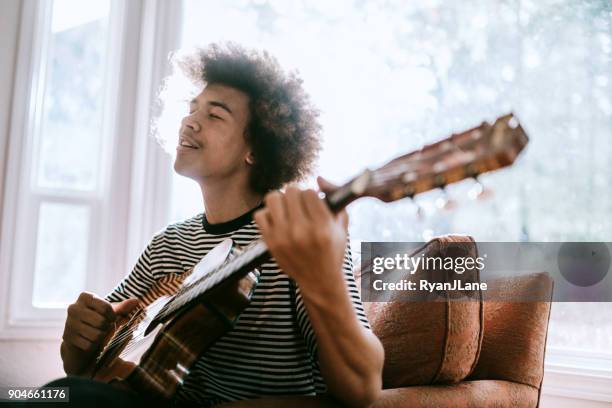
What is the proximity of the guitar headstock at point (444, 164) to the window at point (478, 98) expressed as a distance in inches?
32.6

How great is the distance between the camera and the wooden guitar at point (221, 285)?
66cm

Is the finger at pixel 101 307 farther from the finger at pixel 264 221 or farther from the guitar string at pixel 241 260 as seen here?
the finger at pixel 264 221

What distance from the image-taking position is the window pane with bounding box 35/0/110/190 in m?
2.32

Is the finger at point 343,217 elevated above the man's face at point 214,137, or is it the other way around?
the man's face at point 214,137

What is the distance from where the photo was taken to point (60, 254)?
90.9 inches

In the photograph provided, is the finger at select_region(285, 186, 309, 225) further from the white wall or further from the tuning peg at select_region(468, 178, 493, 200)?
the white wall

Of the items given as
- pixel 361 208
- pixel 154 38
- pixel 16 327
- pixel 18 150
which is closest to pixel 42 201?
pixel 18 150

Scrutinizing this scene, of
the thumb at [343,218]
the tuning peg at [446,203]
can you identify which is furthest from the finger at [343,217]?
the tuning peg at [446,203]

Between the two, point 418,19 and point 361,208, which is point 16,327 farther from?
point 418,19

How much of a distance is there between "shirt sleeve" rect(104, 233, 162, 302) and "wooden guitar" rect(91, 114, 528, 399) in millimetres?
105

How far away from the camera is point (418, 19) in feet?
6.95

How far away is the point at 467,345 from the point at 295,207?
0.52 metres

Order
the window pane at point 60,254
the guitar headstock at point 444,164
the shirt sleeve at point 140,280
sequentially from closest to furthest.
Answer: the guitar headstock at point 444,164 < the shirt sleeve at point 140,280 < the window pane at point 60,254

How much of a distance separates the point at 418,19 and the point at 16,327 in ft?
6.23
